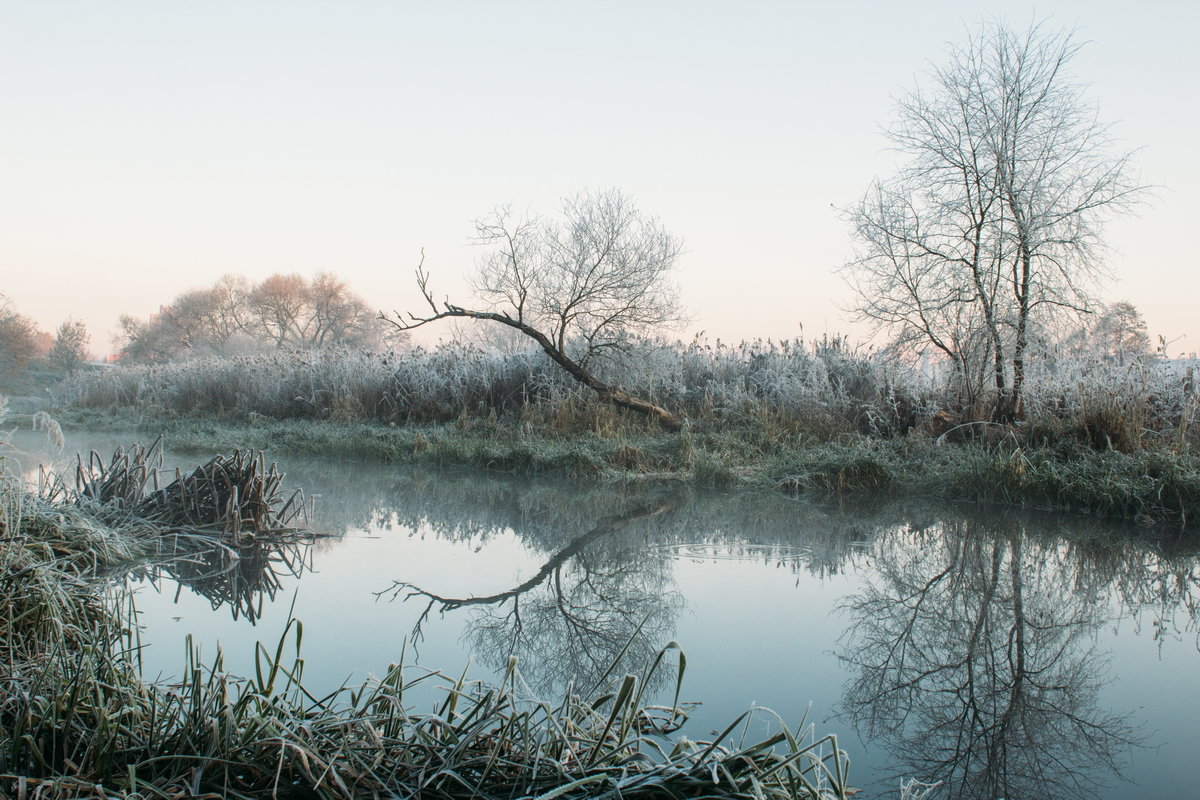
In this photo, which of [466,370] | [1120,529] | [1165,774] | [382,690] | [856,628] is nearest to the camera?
[382,690]

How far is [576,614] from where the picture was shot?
13.7ft

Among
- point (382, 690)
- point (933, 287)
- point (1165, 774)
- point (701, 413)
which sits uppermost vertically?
point (933, 287)

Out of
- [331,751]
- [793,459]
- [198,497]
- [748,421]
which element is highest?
[748,421]

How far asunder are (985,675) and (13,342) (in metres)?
36.5

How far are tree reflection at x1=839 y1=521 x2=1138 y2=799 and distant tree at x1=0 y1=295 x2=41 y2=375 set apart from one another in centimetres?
3455

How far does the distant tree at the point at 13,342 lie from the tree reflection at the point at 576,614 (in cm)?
3278

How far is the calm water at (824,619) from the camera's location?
9.21 ft

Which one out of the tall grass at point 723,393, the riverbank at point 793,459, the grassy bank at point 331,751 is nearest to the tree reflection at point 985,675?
the grassy bank at point 331,751

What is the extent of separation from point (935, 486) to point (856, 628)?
440cm

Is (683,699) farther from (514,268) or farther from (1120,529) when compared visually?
(514,268)

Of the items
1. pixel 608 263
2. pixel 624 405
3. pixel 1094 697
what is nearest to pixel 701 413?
pixel 624 405

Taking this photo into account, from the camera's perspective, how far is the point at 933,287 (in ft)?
33.3

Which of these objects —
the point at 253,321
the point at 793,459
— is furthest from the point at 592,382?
the point at 253,321

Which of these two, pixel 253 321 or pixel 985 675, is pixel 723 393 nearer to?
pixel 985 675
